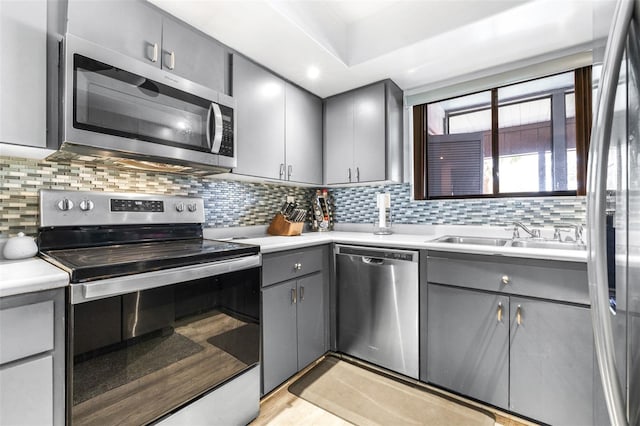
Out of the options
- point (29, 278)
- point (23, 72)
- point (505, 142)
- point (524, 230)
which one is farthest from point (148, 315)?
point (505, 142)

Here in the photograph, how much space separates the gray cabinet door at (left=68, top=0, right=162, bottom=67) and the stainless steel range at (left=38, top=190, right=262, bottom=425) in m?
0.71

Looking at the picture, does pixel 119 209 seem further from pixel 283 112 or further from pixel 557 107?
pixel 557 107

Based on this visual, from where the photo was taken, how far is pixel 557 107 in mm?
2072

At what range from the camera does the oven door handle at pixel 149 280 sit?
3.13ft

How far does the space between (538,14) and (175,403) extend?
2.54 metres

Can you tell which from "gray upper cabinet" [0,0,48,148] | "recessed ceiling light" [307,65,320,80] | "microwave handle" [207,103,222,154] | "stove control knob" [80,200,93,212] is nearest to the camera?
"gray upper cabinet" [0,0,48,148]

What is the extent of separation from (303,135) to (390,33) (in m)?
0.96

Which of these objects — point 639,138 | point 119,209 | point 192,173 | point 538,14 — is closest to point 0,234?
point 119,209

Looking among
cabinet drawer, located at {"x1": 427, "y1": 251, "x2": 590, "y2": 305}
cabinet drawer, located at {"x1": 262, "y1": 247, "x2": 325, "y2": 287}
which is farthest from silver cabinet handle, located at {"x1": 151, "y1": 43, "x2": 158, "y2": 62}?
cabinet drawer, located at {"x1": 427, "y1": 251, "x2": 590, "y2": 305}

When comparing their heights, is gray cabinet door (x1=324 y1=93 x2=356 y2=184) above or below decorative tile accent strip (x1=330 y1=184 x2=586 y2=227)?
above

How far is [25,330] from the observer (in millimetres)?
872

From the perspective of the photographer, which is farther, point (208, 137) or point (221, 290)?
point (208, 137)

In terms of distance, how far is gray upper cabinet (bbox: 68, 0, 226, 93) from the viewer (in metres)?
1.27

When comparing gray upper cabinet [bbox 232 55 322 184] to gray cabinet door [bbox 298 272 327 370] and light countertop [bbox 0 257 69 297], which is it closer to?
gray cabinet door [bbox 298 272 327 370]
